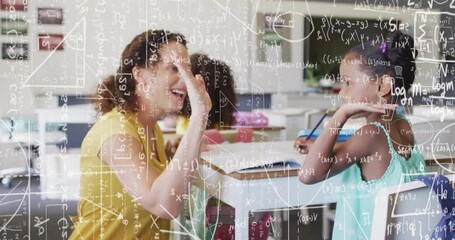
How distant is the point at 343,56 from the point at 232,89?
388mm

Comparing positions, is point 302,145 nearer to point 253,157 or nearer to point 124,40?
point 253,157

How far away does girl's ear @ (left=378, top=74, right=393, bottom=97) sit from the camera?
167 centimetres

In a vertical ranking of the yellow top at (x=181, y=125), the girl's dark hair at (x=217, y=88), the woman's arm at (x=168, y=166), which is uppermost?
the girl's dark hair at (x=217, y=88)

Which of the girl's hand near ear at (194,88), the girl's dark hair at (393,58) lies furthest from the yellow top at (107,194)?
the girl's dark hair at (393,58)

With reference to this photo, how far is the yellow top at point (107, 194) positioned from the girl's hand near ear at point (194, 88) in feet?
0.41

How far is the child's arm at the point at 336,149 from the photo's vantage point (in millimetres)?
1599

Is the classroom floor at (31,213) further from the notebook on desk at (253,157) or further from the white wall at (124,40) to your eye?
the notebook on desk at (253,157)

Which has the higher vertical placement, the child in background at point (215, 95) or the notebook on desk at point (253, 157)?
the child in background at point (215, 95)

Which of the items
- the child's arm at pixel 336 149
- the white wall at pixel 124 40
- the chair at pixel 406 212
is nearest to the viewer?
the white wall at pixel 124 40

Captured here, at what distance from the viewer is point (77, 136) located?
1.36 metres

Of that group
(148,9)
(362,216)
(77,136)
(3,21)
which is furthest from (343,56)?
(3,21)

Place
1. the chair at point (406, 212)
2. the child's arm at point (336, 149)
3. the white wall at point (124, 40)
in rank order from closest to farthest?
the white wall at point (124, 40), the chair at point (406, 212), the child's arm at point (336, 149)

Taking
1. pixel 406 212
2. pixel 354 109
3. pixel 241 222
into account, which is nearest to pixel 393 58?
pixel 354 109

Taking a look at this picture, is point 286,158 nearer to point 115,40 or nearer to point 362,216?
point 362,216
